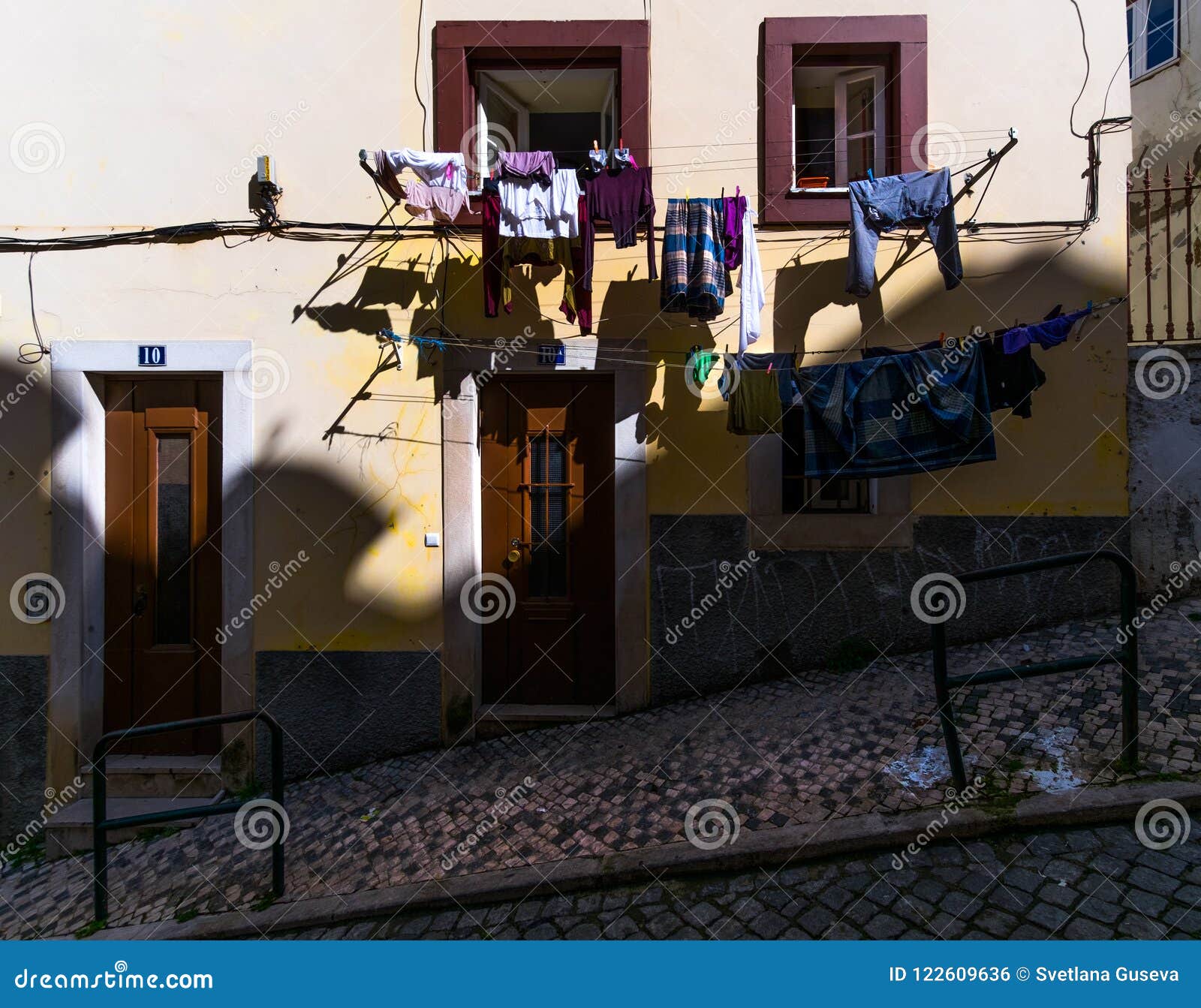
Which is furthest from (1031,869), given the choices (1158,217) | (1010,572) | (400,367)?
(1158,217)

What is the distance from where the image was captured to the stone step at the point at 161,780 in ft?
17.1

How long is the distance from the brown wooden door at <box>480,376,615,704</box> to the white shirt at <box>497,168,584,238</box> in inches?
45.8

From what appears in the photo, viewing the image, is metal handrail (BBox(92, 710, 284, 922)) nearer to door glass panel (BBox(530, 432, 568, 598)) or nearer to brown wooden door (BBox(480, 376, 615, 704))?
brown wooden door (BBox(480, 376, 615, 704))

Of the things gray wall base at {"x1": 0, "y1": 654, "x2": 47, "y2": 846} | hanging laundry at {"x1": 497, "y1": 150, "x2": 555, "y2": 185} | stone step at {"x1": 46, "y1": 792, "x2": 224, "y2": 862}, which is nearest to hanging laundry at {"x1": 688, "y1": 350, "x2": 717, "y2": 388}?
hanging laundry at {"x1": 497, "y1": 150, "x2": 555, "y2": 185}

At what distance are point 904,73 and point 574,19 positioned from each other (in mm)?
2623

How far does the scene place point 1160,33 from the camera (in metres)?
8.81

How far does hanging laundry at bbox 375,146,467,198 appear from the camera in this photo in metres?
4.53

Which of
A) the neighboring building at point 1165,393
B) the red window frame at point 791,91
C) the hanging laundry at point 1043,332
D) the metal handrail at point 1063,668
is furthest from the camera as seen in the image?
the neighboring building at point 1165,393

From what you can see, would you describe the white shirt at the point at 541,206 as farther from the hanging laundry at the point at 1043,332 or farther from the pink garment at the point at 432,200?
the hanging laundry at the point at 1043,332

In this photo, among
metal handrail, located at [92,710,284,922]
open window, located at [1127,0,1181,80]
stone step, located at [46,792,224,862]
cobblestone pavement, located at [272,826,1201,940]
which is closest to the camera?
cobblestone pavement, located at [272,826,1201,940]

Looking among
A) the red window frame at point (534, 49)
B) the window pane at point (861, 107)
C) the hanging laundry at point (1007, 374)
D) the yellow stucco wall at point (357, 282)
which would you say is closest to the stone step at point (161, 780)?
the yellow stucco wall at point (357, 282)

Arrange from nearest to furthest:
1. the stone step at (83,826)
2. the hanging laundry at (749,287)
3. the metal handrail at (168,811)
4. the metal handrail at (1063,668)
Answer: the metal handrail at (1063,668) < the metal handrail at (168,811) < the hanging laundry at (749,287) < the stone step at (83,826)

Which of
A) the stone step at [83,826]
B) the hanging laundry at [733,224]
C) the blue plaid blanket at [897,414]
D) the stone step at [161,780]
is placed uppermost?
the hanging laundry at [733,224]

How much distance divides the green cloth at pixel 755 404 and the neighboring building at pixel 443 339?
477 mm
